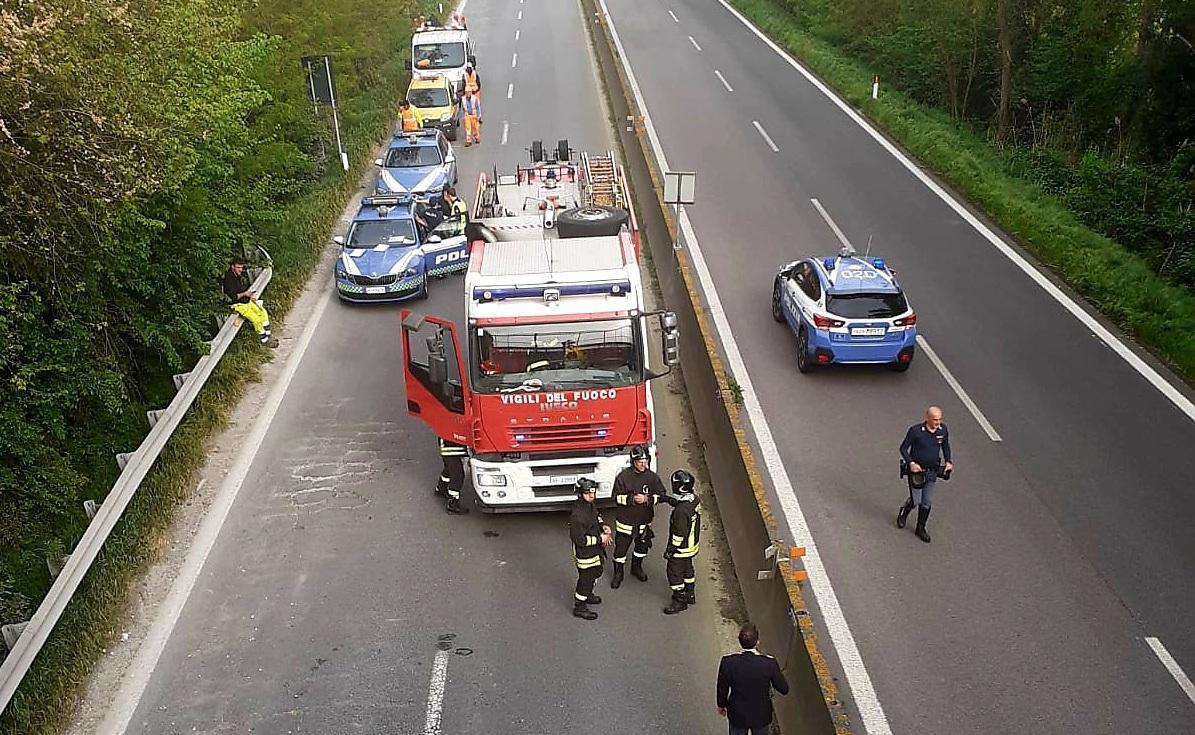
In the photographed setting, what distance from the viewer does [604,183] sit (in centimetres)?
1780

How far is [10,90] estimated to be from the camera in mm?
9117

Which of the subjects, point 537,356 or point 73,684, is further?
point 537,356

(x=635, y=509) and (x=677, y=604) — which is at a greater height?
(x=635, y=509)

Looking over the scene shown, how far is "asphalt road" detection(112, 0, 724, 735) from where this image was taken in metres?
8.51

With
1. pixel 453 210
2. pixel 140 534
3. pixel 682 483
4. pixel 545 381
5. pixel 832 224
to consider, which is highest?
pixel 545 381

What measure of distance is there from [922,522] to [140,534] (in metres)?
8.53

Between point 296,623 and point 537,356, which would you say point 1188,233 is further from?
point 296,623

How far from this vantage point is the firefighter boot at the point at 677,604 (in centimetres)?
972

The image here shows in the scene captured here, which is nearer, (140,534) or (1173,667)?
(1173,667)

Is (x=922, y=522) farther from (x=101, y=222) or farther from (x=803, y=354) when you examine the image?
(x=101, y=222)

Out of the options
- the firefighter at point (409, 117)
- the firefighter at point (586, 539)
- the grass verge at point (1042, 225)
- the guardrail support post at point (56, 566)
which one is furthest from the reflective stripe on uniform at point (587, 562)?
the firefighter at point (409, 117)

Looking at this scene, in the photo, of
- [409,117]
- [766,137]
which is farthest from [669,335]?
[409,117]

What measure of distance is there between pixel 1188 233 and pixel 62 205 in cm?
1919

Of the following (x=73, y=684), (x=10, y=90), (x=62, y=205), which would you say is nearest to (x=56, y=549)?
(x=73, y=684)
